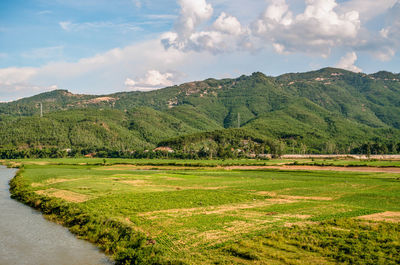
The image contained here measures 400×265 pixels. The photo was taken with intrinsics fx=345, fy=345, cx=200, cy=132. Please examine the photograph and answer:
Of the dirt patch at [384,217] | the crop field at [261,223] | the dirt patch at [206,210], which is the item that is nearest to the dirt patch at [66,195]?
the crop field at [261,223]

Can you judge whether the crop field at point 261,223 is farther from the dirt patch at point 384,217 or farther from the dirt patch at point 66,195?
the dirt patch at point 66,195

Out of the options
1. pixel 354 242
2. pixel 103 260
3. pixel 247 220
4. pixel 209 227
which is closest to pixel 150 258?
pixel 103 260

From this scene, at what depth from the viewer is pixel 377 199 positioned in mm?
50125

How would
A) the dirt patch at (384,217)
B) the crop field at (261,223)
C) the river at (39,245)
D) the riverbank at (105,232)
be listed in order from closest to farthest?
1. the crop field at (261,223)
2. the riverbank at (105,232)
3. the river at (39,245)
4. the dirt patch at (384,217)

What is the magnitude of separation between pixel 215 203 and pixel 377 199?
2398 cm

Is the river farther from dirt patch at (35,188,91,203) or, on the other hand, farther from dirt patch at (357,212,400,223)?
dirt patch at (357,212,400,223)

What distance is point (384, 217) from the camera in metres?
37.3

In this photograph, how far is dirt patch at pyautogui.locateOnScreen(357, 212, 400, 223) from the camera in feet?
117

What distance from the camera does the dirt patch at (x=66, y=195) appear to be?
170 feet

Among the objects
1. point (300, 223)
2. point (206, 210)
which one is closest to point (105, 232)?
point (206, 210)

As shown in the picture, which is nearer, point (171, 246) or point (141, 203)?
point (171, 246)

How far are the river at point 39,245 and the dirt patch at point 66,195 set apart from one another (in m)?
8.18

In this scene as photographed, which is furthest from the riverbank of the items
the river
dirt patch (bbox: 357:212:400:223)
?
dirt patch (bbox: 357:212:400:223)

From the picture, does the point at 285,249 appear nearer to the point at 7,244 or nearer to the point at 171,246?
the point at 171,246
